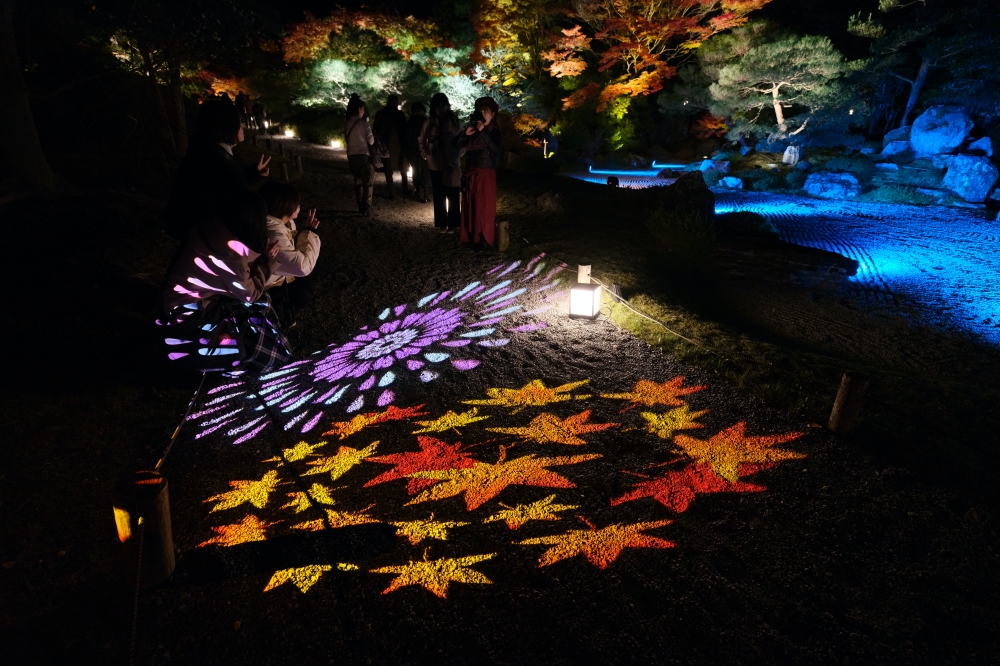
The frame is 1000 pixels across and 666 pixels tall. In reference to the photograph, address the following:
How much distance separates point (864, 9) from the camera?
67.9 ft

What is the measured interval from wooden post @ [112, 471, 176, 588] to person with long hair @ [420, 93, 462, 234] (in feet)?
17.2

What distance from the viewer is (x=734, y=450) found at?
10.4 feet

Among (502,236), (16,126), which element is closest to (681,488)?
(502,236)

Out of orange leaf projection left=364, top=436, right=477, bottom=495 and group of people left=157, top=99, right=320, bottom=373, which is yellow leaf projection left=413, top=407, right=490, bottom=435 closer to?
orange leaf projection left=364, top=436, right=477, bottom=495

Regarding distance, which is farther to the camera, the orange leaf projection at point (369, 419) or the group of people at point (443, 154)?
the group of people at point (443, 154)

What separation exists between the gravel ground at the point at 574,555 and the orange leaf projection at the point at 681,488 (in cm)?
3

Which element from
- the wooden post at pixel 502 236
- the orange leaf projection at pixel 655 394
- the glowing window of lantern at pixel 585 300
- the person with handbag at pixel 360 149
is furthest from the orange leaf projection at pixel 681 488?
the person with handbag at pixel 360 149

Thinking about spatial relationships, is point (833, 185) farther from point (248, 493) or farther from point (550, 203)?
point (248, 493)

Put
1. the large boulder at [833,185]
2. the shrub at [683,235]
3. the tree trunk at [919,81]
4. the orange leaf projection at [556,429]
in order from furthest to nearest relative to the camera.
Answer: the tree trunk at [919,81] < the large boulder at [833,185] < the shrub at [683,235] < the orange leaf projection at [556,429]

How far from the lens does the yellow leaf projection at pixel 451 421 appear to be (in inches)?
135

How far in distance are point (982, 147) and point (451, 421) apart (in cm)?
2021

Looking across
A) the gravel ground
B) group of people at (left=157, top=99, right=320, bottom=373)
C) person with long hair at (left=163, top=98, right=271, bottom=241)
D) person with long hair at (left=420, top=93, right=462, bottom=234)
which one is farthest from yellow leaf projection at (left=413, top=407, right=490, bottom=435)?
person with long hair at (left=420, top=93, right=462, bottom=234)

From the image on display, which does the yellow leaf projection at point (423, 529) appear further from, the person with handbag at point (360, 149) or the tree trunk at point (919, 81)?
the tree trunk at point (919, 81)

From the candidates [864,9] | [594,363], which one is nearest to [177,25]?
[594,363]
